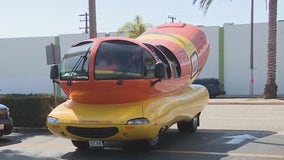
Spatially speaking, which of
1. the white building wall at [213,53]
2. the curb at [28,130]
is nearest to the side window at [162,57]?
the curb at [28,130]

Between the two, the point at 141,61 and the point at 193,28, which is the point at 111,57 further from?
the point at 193,28

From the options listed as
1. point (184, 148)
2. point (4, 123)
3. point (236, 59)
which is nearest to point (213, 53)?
point (236, 59)

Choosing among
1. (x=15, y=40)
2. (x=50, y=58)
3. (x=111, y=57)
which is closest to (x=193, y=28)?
(x=50, y=58)

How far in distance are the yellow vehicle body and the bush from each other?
14.2 feet

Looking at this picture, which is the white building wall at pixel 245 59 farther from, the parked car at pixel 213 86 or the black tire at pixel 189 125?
the black tire at pixel 189 125

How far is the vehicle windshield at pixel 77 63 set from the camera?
32.4ft

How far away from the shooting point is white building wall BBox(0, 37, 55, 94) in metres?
45.7

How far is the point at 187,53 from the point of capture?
1291cm

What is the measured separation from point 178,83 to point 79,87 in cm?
268

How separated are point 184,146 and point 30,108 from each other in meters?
5.61

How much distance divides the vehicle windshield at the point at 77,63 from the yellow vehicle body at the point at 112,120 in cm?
63

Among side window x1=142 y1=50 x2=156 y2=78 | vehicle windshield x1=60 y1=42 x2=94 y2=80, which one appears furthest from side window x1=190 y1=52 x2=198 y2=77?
vehicle windshield x1=60 y1=42 x2=94 y2=80

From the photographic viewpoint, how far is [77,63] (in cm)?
1008

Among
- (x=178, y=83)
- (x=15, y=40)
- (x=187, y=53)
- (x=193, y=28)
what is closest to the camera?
(x=178, y=83)
